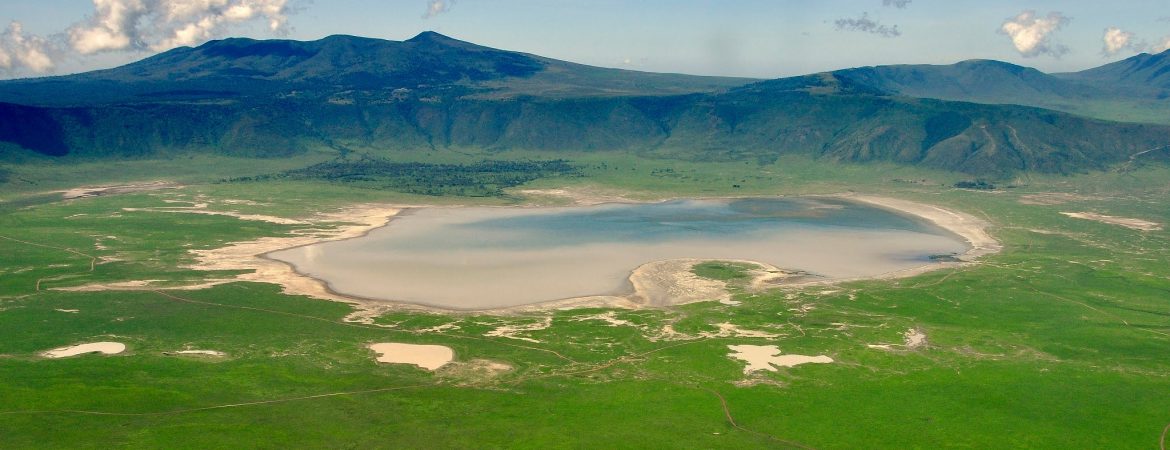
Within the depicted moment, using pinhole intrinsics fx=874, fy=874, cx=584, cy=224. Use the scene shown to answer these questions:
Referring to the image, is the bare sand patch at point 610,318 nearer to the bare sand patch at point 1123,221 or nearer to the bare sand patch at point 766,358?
the bare sand patch at point 766,358

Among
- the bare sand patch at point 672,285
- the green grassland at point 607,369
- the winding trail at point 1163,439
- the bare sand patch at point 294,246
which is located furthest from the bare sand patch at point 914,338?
the bare sand patch at point 294,246

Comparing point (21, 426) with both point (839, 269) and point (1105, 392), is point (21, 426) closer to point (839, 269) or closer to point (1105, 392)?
point (1105, 392)

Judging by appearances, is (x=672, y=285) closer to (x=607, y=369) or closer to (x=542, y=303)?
(x=542, y=303)

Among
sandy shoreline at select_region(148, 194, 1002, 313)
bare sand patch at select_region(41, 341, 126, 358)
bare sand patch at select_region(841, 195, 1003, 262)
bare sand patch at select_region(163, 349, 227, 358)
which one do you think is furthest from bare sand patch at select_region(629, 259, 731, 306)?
bare sand patch at select_region(41, 341, 126, 358)

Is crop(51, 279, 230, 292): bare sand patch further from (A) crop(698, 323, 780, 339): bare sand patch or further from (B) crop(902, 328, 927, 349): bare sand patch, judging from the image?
(B) crop(902, 328, 927, 349): bare sand patch

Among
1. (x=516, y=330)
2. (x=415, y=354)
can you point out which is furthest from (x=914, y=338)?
(x=415, y=354)

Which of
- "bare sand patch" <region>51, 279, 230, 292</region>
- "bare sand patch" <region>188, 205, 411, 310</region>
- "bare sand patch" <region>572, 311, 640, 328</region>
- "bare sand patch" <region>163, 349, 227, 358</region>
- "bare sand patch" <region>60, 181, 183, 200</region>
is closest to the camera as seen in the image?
"bare sand patch" <region>163, 349, 227, 358</region>

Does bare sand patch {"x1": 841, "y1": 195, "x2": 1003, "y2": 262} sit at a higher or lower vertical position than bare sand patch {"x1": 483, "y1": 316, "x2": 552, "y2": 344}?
higher
